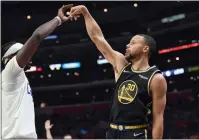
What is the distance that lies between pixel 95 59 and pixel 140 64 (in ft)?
67.0

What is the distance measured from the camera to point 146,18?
2217 cm

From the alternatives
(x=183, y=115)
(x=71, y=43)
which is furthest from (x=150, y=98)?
(x=71, y=43)

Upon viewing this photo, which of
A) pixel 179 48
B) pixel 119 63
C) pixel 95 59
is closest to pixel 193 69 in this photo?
pixel 179 48

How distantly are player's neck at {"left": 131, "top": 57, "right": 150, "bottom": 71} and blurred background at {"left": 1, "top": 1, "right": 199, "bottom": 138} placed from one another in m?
16.1

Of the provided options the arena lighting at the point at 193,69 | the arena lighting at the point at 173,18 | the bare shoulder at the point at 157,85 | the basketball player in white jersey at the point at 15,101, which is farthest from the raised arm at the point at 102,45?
the arena lighting at the point at 193,69

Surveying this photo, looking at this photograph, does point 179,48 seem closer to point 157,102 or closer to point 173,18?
point 173,18

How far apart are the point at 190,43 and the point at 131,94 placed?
62.5ft

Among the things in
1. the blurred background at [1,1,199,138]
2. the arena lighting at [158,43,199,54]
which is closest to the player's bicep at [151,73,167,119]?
the blurred background at [1,1,199,138]

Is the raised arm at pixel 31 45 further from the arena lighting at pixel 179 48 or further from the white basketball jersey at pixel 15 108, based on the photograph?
the arena lighting at pixel 179 48

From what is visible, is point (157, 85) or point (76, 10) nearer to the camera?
point (157, 85)

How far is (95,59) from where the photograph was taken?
2422 centimetres

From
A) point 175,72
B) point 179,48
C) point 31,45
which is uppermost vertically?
point 31,45

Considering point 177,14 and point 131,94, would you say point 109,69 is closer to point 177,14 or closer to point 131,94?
point 177,14

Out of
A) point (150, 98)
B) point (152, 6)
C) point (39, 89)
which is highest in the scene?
point (152, 6)
